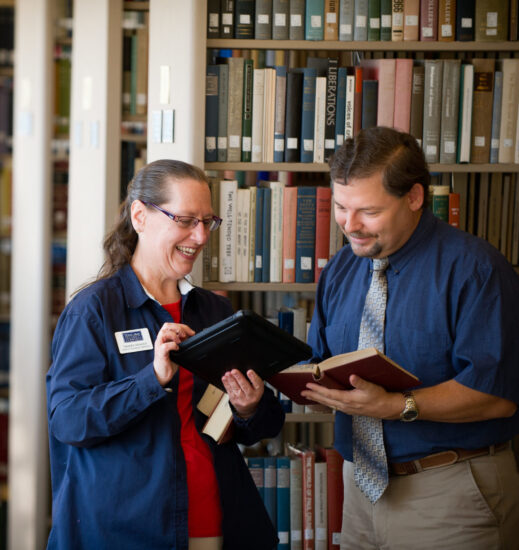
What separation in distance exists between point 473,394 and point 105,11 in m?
2.40

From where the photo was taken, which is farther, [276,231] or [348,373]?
Answer: [276,231]

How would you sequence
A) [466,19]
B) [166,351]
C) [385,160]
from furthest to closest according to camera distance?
[466,19], [385,160], [166,351]

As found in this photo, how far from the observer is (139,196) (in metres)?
1.66

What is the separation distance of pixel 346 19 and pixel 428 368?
1.44 meters

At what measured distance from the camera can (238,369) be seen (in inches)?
59.0

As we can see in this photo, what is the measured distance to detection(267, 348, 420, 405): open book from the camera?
4.60ft

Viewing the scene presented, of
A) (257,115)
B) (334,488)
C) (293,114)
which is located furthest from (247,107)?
(334,488)

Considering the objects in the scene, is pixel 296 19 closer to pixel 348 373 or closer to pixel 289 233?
pixel 289 233

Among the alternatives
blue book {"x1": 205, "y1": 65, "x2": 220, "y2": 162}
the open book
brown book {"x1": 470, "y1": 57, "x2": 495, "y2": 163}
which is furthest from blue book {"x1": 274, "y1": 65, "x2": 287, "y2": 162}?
the open book

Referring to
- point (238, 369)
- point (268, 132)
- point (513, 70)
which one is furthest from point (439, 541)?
point (513, 70)

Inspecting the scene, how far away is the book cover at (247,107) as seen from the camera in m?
2.46

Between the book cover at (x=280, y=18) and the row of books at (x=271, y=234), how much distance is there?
552 millimetres

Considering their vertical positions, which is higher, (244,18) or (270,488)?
(244,18)

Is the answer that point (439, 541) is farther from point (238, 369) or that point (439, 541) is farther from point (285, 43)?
point (285, 43)
